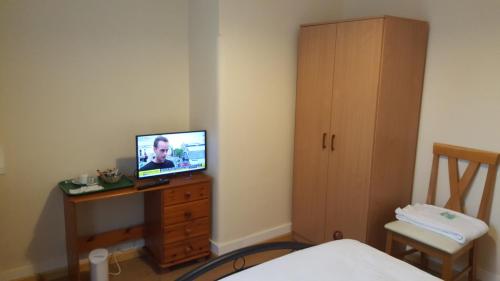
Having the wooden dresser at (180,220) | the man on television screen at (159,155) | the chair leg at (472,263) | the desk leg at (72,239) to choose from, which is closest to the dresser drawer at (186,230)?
the wooden dresser at (180,220)

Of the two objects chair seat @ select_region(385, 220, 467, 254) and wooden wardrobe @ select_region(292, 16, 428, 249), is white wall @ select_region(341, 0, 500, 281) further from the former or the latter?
chair seat @ select_region(385, 220, 467, 254)

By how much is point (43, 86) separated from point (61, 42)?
33 cm

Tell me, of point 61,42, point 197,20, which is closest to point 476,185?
point 197,20

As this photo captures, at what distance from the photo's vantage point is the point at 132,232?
3.00 m

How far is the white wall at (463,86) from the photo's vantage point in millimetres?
2490

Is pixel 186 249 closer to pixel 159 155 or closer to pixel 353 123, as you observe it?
pixel 159 155

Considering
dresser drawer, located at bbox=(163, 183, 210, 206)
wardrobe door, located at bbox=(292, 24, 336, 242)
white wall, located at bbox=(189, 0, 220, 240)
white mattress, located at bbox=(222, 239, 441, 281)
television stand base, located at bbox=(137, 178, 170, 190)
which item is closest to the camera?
white mattress, located at bbox=(222, 239, 441, 281)

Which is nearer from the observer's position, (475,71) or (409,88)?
(475,71)

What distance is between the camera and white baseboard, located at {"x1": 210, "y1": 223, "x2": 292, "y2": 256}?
10.1ft

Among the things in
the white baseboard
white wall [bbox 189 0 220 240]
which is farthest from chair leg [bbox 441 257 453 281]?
white wall [bbox 189 0 220 240]

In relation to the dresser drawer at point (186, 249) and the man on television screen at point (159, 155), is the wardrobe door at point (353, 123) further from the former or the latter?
the man on television screen at point (159, 155)

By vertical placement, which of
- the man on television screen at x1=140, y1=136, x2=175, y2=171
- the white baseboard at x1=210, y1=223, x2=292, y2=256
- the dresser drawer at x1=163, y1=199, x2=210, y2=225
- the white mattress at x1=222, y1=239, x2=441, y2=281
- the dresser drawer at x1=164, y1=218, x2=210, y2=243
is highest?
the man on television screen at x1=140, y1=136, x2=175, y2=171

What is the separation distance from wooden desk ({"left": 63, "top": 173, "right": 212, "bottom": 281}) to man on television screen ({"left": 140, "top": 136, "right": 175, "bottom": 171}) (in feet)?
0.45

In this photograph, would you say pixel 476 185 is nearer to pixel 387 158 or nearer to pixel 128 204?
pixel 387 158
